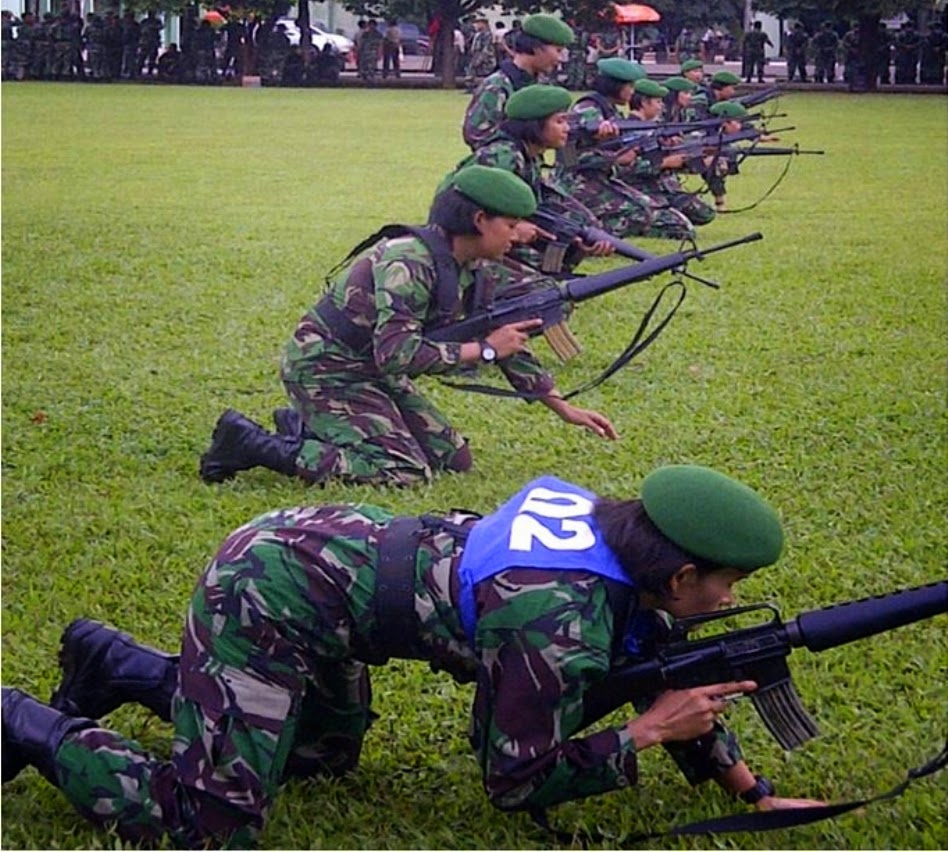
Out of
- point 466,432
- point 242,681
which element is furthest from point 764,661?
point 466,432

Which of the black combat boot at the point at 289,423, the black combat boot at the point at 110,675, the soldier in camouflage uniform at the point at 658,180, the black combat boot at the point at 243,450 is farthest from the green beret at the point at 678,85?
the black combat boot at the point at 110,675

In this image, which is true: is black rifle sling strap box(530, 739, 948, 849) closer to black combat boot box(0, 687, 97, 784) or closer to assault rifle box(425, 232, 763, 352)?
black combat boot box(0, 687, 97, 784)

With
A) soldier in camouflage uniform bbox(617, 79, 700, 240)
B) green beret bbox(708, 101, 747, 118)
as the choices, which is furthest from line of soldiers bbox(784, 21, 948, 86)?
soldier in camouflage uniform bbox(617, 79, 700, 240)

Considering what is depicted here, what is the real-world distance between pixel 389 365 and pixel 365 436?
49 centimetres

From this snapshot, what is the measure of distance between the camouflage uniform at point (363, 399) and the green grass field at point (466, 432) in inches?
5.7

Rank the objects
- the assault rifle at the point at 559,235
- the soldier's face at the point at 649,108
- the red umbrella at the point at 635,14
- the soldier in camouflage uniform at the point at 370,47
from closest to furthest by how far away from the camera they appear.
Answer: the assault rifle at the point at 559,235, the soldier's face at the point at 649,108, the red umbrella at the point at 635,14, the soldier in camouflage uniform at the point at 370,47

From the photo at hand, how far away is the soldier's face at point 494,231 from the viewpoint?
5.88 metres

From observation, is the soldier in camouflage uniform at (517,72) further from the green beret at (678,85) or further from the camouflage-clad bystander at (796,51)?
the camouflage-clad bystander at (796,51)

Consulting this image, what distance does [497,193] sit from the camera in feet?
19.0

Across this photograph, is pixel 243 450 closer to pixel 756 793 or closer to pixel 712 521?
pixel 756 793

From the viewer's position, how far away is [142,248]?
13242 millimetres

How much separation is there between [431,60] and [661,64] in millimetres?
7434

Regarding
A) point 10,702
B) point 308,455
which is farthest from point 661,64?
point 10,702

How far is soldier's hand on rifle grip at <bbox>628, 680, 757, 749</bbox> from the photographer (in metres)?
3.51
